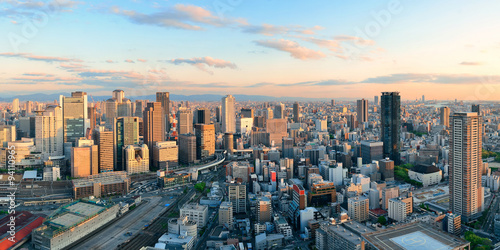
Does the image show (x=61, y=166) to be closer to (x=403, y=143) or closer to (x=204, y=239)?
(x=204, y=239)

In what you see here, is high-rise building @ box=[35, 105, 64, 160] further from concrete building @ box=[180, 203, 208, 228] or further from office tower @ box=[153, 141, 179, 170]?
concrete building @ box=[180, 203, 208, 228]

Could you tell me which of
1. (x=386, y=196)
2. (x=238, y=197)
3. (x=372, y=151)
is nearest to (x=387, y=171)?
(x=372, y=151)

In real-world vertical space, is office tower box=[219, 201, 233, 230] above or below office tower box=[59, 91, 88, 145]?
below

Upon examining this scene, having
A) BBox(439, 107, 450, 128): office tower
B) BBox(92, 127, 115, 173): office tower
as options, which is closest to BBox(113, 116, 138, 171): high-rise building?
BBox(92, 127, 115, 173): office tower

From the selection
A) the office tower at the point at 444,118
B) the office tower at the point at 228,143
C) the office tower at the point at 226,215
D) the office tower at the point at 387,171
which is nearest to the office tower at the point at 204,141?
the office tower at the point at 228,143

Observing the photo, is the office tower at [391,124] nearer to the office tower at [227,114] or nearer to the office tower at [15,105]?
the office tower at [227,114]

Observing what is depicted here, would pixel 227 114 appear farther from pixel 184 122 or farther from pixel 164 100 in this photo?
pixel 164 100

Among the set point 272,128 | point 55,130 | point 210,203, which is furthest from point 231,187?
point 272,128

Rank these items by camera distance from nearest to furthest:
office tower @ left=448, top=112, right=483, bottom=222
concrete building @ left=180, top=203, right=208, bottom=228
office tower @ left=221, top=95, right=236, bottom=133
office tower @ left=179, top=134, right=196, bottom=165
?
1. office tower @ left=448, top=112, right=483, bottom=222
2. concrete building @ left=180, top=203, right=208, bottom=228
3. office tower @ left=179, top=134, right=196, bottom=165
4. office tower @ left=221, top=95, right=236, bottom=133
